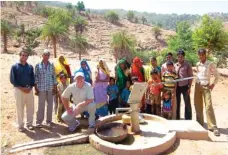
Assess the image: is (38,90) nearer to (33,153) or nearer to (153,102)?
(33,153)

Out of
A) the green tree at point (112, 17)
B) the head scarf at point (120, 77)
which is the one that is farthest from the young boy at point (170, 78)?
the green tree at point (112, 17)

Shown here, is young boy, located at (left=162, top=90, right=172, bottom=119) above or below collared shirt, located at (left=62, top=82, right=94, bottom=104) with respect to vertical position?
below

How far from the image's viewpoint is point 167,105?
6438mm

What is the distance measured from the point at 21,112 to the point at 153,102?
9.46 ft

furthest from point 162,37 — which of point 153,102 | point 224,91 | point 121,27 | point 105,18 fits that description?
point 153,102

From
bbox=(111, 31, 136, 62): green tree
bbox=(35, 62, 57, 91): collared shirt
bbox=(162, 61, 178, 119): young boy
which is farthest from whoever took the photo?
bbox=(111, 31, 136, 62): green tree

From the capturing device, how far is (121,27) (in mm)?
68312

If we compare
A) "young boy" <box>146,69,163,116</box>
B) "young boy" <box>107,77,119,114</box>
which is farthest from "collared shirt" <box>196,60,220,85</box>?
"young boy" <box>107,77,119,114</box>

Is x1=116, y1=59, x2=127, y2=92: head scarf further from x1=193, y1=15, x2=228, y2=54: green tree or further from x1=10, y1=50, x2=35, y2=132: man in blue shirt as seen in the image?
x1=193, y1=15, x2=228, y2=54: green tree

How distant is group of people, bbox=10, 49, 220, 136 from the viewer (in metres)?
5.69

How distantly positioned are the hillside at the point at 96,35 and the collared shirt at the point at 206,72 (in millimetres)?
36329

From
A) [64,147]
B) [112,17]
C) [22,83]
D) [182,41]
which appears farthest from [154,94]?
[112,17]

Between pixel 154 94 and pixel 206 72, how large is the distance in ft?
3.98

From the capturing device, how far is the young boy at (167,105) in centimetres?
637
